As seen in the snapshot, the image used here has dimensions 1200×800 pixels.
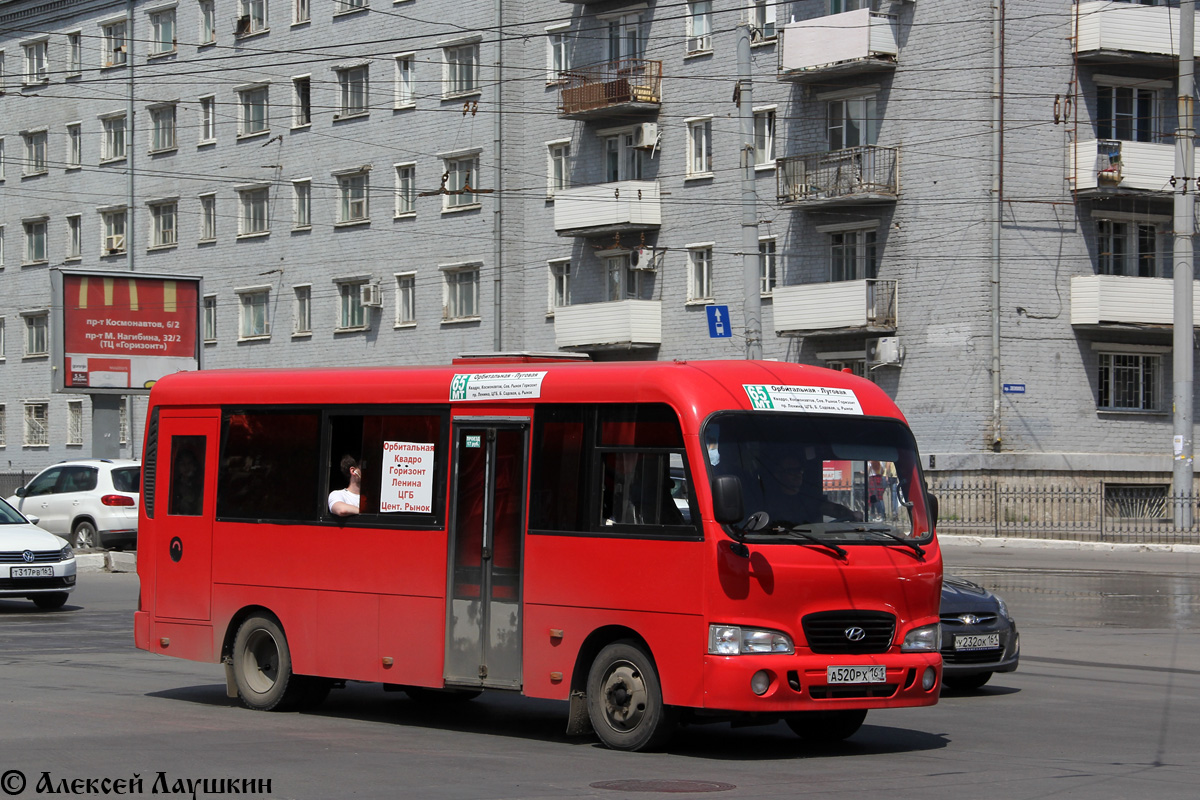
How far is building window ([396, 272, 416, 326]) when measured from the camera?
166ft

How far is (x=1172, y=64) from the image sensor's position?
3878 centimetres

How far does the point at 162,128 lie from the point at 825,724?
168ft

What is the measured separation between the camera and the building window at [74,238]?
2391 inches

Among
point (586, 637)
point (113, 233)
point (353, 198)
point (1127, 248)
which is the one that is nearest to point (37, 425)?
point (113, 233)

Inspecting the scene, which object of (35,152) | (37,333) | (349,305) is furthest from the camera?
(35,152)

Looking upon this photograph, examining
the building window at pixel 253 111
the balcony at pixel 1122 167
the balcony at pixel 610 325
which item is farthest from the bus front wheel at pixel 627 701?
the building window at pixel 253 111

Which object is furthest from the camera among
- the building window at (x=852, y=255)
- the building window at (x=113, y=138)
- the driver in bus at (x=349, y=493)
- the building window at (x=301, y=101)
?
the building window at (x=113, y=138)

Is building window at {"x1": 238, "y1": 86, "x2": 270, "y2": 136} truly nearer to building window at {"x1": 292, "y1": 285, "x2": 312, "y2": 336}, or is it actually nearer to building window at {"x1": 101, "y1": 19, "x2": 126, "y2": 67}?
building window at {"x1": 292, "y1": 285, "x2": 312, "y2": 336}

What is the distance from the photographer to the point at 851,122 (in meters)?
40.4

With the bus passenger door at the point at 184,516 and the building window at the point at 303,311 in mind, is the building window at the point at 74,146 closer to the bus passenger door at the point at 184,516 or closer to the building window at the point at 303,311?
the building window at the point at 303,311

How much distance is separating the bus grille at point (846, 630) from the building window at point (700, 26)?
34.7 metres

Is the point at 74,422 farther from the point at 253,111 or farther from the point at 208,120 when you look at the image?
the point at 253,111

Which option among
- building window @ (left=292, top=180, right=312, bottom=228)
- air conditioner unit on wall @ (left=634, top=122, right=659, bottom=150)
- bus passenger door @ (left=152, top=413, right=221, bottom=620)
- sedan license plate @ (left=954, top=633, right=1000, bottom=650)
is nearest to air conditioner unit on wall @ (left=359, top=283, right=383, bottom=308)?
building window @ (left=292, top=180, right=312, bottom=228)

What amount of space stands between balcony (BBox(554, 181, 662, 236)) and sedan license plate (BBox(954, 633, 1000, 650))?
3129 cm
